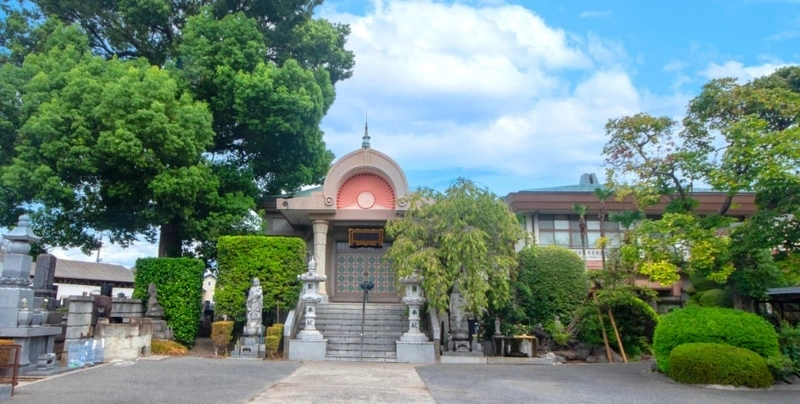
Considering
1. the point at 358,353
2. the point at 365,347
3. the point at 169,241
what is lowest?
the point at 358,353

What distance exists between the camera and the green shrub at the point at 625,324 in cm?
1590

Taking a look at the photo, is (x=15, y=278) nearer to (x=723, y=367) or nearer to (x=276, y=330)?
(x=276, y=330)

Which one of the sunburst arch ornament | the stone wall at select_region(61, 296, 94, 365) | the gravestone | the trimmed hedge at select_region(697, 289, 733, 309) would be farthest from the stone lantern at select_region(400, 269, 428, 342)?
the gravestone

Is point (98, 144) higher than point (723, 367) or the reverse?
higher

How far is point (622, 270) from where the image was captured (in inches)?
622

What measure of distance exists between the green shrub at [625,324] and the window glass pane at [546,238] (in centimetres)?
464

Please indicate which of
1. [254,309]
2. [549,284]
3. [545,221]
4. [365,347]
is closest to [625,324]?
[549,284]

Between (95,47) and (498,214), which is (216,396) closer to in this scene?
(498,214)

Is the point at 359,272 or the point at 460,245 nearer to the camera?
the point at 460,245

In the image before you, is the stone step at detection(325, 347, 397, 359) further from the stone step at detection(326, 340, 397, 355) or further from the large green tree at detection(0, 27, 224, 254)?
the large green tree at detection(0, 27, 224, 254)

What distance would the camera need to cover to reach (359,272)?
64.2 feet

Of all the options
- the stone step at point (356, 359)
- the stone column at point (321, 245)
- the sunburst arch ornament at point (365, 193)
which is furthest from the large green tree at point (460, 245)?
the stone column at point (321, 245)

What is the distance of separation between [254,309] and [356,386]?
20.2 feet

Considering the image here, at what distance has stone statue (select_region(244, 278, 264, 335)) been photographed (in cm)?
1443
